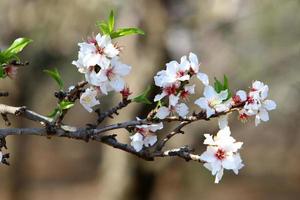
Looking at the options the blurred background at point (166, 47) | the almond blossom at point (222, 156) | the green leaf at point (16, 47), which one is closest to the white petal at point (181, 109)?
the almond blossom at point (222, 156)

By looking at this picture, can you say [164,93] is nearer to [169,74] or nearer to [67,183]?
[169,74]

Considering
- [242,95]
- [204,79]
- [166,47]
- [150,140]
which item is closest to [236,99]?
[242,95]

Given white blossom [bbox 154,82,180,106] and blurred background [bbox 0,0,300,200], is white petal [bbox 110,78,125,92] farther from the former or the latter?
blurred background [bbox 0,0,300,200]

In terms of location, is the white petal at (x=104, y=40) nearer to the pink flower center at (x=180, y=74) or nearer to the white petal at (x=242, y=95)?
the pink flower center at (x=180, y=74)

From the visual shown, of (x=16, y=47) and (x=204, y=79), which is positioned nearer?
(x=204, y=79)

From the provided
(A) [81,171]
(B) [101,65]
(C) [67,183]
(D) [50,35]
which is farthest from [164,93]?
(A) [81,171]

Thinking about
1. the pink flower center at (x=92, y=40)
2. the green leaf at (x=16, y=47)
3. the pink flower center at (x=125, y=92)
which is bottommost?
the pink flower center at (x=125, y=92)

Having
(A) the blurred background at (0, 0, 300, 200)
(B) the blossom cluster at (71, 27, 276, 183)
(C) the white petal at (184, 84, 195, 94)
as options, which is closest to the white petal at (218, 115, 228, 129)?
(B) the blossom cluster at (71, 27, 276, 183)

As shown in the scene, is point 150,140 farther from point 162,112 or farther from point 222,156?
point 222,156
